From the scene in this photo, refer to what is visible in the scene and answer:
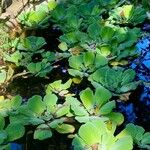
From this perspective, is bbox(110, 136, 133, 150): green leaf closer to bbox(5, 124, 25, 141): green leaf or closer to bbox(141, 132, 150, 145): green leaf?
bbox(141, 132, 150, 145): green leaf

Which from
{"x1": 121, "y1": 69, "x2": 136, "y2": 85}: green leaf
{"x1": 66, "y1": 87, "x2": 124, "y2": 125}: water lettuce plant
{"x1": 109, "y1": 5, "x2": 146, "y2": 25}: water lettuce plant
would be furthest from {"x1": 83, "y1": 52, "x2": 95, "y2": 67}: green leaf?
{"x1": 109, "y1": 5, "x2": 146, "y2": 25}: water lettuce plant

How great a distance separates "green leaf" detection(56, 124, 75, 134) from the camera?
1849 mm

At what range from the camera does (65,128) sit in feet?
6.11

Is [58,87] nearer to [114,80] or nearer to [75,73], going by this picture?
[75,73]

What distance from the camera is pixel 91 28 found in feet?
8.84

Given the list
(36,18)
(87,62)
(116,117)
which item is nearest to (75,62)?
(87,62)

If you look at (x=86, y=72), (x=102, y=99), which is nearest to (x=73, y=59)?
(x=86, y=72)

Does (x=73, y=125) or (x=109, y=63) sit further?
(x=109, y=63)

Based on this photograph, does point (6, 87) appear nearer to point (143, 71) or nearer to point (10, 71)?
point (10, 71)

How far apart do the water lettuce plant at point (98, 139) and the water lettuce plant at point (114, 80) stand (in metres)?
0.42

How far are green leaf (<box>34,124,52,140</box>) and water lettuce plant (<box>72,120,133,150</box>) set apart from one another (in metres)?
Answer: 0.15

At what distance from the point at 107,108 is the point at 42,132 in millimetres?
333

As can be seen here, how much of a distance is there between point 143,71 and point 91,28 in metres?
0.51

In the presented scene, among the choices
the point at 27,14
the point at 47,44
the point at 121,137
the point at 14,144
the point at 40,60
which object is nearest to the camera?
the point at 121,137
